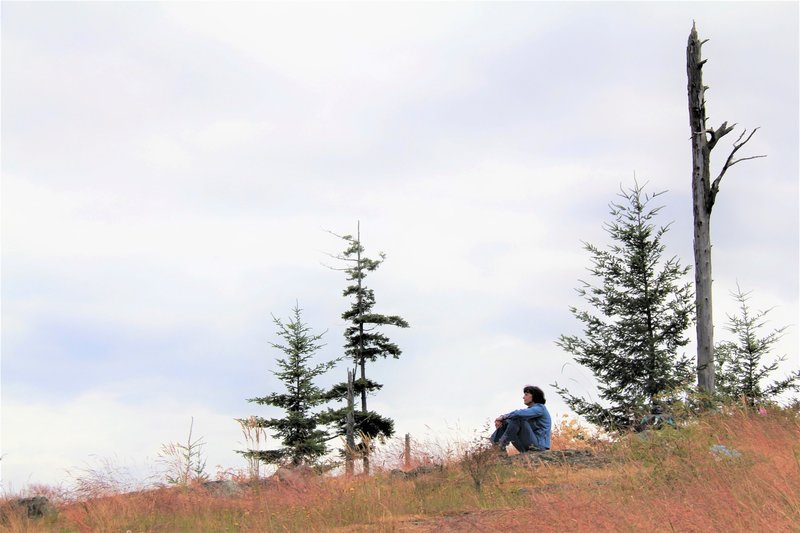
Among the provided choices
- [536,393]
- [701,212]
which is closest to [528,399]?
[536,393]

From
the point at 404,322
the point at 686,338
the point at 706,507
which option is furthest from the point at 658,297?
the point at 706,507

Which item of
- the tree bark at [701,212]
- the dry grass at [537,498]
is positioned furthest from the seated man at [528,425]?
the tree bark at [701,212]

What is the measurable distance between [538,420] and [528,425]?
25cm

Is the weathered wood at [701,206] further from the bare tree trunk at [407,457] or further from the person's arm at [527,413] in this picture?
the bare tree trunk at [407,457]

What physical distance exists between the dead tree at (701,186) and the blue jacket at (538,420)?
13.0 feet

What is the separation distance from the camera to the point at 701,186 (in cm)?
1562

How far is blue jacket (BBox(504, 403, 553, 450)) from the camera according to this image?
12414 millimetres

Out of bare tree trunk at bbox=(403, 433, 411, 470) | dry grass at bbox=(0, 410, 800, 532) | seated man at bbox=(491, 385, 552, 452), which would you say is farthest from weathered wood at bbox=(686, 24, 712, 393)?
bare tree trunk at bbox=(403, 433, 411, 470)

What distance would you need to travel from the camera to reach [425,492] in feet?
33.8

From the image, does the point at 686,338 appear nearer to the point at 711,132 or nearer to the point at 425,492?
the point at 711,132

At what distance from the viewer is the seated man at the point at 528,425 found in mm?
12453

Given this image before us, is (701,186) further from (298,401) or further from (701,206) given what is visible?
(298,401)

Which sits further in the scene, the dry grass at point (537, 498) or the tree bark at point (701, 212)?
the tree bark at point (701, 212)

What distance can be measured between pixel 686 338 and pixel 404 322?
33.4ft
